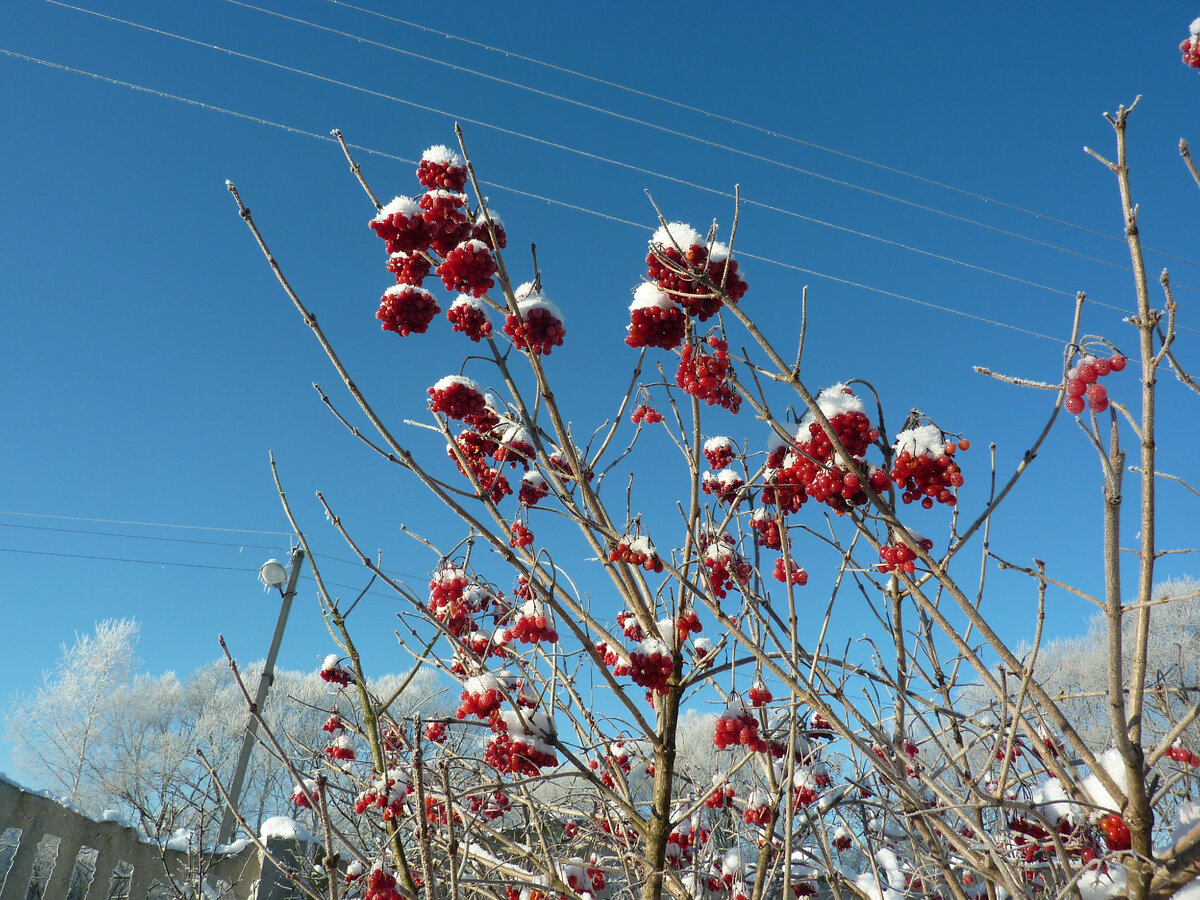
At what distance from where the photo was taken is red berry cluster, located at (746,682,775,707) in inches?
98.8

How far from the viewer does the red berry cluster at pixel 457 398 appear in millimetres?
2654

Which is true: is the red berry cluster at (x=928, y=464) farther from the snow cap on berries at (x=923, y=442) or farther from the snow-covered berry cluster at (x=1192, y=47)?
the snow-covered berry cluster at (x=1192, y=47)

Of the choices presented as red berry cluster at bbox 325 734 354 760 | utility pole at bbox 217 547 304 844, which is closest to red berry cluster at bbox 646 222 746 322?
red berry cluster at bbox 325 734 354 760

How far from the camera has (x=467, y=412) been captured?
2.68 metres

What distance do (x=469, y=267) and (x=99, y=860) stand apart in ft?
14.4

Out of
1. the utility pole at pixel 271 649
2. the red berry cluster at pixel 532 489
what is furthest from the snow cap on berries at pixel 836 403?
the utility pole at pixel 271 649

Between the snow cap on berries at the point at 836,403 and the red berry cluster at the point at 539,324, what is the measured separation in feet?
3.05

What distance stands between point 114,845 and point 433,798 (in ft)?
10.5

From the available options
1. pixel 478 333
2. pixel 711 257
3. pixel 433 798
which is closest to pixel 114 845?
pixel 433 798

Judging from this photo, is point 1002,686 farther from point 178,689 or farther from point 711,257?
point 178,689

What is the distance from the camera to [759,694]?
252 centimetres

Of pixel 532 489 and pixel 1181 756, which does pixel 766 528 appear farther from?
pixel 1181 756

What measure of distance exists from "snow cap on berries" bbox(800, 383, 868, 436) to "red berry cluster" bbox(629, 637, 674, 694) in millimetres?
791

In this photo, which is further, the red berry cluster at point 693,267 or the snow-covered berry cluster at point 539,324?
the snow-covered berry cluster at point 539,324
